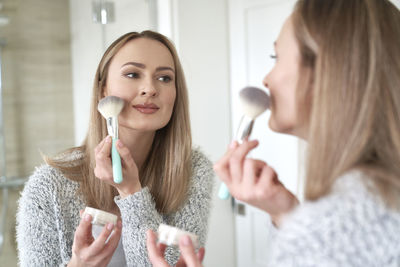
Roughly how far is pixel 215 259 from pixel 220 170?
1.30 metres

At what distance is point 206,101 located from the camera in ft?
5.75

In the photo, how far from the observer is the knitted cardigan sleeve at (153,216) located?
2.85ft

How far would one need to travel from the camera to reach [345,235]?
43 centimetres

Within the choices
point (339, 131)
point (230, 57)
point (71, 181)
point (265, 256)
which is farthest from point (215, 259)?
point (339, 131)

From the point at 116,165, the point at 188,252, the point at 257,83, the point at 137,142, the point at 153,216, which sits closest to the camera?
the point at 188,252

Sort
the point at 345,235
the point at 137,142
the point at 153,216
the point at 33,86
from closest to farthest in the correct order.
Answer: the point at 345,235 < the point at 153,216 < the point at 137,142 < the point at 33,86

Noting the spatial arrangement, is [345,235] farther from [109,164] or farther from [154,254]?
[109,164]

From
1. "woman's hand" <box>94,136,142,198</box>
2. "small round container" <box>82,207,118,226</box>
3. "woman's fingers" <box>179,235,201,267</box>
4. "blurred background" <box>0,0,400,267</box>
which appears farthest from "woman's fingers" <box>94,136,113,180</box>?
"blurred background" <box>0,0,400,267</box>

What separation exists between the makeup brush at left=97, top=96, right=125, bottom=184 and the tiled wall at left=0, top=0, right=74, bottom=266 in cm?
63

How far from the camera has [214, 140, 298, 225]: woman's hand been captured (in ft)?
1.96

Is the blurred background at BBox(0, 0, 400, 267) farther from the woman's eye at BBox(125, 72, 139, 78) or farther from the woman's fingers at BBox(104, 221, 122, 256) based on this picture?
the woman's fingers at BBox(104, 221, 122, 256)

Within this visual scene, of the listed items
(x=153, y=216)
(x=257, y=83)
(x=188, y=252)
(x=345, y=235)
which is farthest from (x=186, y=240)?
(x=257, y=83)

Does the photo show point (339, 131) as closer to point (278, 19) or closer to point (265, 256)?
point (278, 19)

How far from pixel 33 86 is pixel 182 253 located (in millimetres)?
999
